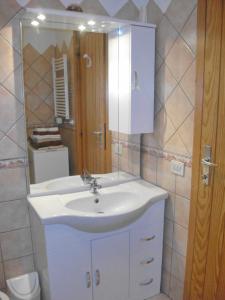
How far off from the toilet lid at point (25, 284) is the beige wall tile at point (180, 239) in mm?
958

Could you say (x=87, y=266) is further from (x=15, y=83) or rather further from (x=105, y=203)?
(x=15, y=83)

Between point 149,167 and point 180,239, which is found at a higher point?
point 149,167

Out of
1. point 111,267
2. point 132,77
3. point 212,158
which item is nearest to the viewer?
point 212,158

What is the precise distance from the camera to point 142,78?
1.85 metres

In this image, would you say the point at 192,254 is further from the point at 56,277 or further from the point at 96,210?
the point at 56,277

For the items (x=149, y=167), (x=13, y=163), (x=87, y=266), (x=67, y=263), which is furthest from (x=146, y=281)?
(x=13, y=163)

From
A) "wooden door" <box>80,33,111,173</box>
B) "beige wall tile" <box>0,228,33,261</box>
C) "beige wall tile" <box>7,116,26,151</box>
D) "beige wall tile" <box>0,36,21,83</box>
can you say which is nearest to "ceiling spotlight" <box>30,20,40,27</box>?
"beige wall tile" <box>0,36,21,83</box>

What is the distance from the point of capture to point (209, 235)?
1604 mm

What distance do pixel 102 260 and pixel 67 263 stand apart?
22cm

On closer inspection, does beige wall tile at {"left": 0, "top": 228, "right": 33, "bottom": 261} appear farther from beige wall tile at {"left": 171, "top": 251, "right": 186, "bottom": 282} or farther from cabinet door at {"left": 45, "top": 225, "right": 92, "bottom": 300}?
beige wall tile at {"left": 171, "top": 251, "right": 186, "bottom": 282}

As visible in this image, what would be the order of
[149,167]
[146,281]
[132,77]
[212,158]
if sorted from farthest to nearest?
[149,167]
[146,281]
[132,77]
[212,158]

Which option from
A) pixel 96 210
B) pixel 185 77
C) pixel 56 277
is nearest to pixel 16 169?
pixel 96 210

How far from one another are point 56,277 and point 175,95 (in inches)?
51.0

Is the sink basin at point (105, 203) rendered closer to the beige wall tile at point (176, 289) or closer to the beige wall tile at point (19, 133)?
the beige wall tile at point (19, 133)
